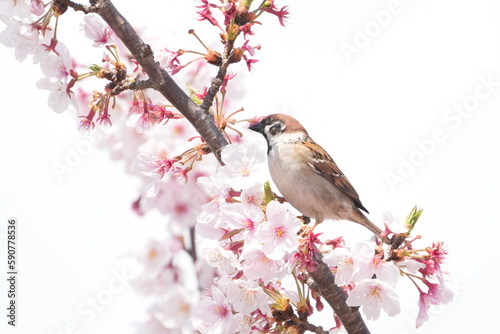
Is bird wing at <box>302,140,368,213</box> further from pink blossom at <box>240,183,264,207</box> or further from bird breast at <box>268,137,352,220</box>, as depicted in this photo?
pink blossom at <box>240,183,264,207</box>

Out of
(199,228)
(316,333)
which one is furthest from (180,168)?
(316,333)

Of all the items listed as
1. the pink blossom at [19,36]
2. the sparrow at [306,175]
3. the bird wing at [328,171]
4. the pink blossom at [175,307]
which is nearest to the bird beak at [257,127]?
the sparrow at [306,175]

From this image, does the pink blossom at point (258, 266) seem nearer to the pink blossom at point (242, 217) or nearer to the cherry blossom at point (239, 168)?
the pink blossom at point (242, 217)

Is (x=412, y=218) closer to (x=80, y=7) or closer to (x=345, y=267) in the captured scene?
(x=345, y=267)

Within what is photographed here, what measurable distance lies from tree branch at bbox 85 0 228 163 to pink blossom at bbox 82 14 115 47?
4 centimetres

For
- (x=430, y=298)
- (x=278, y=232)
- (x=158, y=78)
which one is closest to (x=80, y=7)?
(x=158, y=78)

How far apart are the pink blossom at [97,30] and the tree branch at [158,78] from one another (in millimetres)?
42

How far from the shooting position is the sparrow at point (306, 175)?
10.7 feet

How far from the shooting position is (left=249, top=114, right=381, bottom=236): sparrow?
3273 millimetres

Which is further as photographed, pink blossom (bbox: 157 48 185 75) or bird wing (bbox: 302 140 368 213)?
bird wing (bbox: 302 140 368 213)

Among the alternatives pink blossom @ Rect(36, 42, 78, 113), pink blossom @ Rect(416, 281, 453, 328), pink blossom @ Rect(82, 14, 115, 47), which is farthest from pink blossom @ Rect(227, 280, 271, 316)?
pink blossom @ Rect(82, 14, 115, 47)

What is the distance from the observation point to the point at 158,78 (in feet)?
8.38

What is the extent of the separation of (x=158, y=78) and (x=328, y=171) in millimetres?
1344

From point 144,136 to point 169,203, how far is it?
0.49 metres
